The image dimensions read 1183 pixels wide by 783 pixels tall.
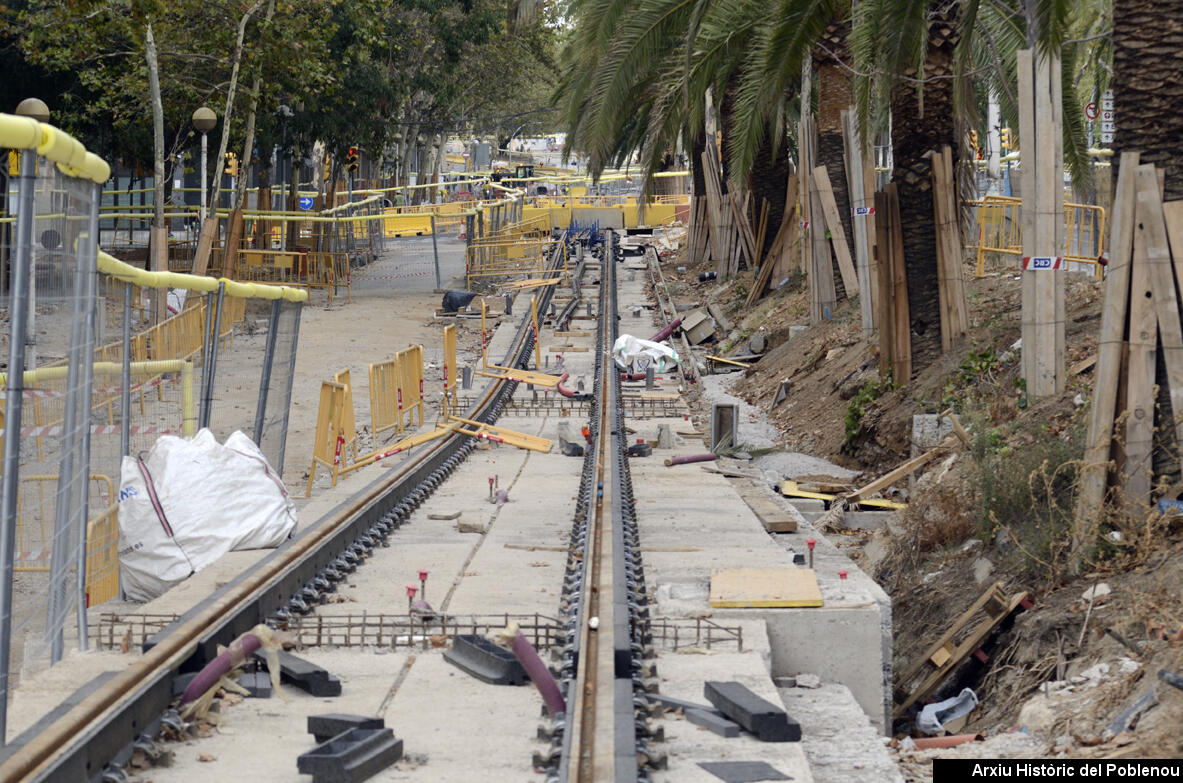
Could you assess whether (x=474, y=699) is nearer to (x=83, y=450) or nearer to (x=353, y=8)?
(x=83, y=450)

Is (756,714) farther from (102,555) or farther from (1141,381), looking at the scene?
(102,555)

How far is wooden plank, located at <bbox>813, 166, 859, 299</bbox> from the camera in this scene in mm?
22422

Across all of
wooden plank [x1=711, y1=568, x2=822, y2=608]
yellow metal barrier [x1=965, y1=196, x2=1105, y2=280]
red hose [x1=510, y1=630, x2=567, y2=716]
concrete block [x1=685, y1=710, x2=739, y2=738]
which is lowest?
concrete block [x1=685, y1=710, x2=739, y2=738]

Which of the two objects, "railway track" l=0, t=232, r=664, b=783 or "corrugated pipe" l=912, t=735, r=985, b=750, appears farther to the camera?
"corrugated pipe" l=912, t=735, r=985, b=750

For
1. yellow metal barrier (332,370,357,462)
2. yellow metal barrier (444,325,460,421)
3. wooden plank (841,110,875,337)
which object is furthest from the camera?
wooden plank (841,110,875,337)

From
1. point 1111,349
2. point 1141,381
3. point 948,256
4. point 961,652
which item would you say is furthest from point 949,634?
point 948,256

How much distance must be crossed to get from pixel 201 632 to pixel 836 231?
56.2 feet

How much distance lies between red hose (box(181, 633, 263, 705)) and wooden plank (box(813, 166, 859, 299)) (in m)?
16.8

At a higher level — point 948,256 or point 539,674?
point 948,256

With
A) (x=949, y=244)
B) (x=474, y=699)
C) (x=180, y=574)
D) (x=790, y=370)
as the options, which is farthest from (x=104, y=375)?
(x=790, y=370)

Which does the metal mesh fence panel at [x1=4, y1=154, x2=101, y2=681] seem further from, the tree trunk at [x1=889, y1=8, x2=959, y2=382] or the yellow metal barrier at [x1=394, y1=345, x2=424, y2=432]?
the tree trunk at [x1=889, y1=8, x2=959, y2=382]

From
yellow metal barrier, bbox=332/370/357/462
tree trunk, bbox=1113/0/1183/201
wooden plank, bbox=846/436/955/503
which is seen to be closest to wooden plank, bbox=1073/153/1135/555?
tree trunk, bbox=1113/0/1183/201

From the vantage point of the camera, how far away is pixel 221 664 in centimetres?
653

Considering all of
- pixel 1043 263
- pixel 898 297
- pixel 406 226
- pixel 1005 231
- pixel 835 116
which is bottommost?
pixel 898 297
